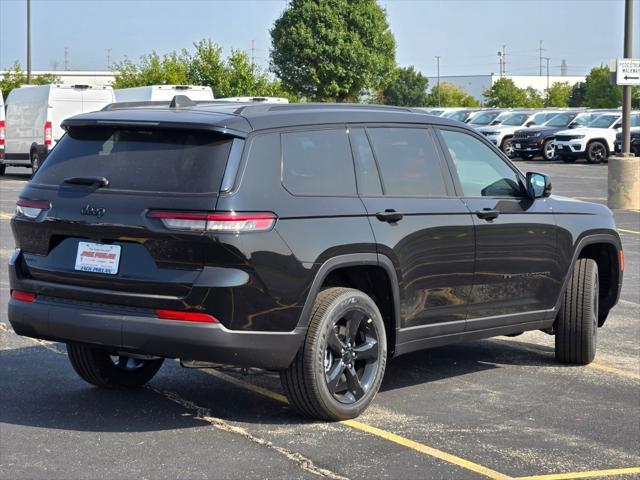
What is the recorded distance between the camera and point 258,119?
6.53m

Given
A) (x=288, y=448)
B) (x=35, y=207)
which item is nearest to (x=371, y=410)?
(x=288, y=448)

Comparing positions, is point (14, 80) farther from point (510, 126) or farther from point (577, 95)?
point (577, 95)

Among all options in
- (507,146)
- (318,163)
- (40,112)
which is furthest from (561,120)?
(318,163)

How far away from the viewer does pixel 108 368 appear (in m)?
7.45

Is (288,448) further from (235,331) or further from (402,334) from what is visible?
(402,334)

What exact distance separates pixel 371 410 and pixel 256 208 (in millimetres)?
1556

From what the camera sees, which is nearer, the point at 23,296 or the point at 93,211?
the point at 93,211

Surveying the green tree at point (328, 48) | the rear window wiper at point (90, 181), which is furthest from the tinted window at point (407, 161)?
the green tree at point (328, 48)

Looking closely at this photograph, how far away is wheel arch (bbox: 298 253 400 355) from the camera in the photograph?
6.64m

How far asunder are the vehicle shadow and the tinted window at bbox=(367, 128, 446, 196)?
1.30m

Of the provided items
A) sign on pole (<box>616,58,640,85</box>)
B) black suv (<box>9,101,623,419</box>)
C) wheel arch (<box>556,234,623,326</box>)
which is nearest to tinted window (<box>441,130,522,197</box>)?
black suv (<box>9,101,623,419</box>)

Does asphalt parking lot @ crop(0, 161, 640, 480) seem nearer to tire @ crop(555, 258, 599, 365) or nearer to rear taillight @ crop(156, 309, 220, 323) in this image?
tire @ crop(555, 258, 599, 365)

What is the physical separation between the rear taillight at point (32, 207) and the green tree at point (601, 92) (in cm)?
10045

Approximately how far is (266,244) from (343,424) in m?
1.15
